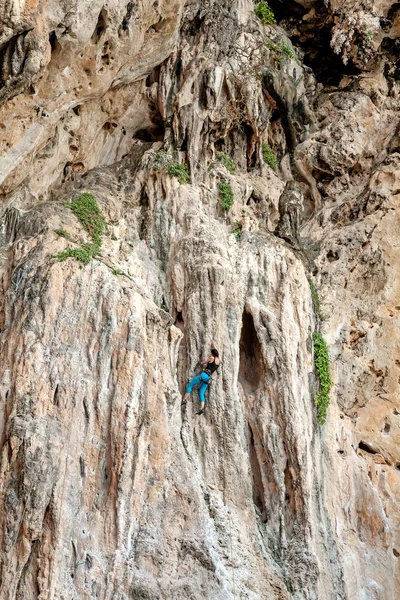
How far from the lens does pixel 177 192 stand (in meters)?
14.1

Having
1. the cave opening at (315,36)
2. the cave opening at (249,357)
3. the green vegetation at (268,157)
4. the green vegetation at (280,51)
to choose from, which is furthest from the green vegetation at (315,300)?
the cave opening at (315,36)

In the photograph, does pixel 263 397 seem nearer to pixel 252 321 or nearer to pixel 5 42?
pixel 252 321

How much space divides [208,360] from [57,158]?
6.00m

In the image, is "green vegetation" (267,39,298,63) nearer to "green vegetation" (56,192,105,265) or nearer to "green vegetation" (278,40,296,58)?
"green vegetation" (278,40,296,58)

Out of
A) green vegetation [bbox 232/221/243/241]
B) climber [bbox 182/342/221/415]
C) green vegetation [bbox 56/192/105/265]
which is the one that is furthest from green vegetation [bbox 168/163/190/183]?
climber [bbox 182/342/221/415]

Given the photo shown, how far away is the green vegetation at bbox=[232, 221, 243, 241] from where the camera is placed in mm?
13883

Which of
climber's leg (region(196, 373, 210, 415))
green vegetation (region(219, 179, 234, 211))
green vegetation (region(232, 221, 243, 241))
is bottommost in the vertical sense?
climber's leg (region(196, 373, 210, 415))

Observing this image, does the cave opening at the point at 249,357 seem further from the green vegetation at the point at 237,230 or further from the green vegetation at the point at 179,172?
the green vegetation at the point at 179,172

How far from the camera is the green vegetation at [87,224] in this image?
11.6 m

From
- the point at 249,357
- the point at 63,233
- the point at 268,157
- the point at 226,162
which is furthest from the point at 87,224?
the point at 268,157

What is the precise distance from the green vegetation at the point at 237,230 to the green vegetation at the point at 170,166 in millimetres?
1550

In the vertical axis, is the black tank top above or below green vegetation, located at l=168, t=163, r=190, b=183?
below

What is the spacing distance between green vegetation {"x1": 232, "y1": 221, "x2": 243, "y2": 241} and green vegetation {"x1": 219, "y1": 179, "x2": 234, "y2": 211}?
1.59 feet

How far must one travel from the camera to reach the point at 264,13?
61.4 feet
